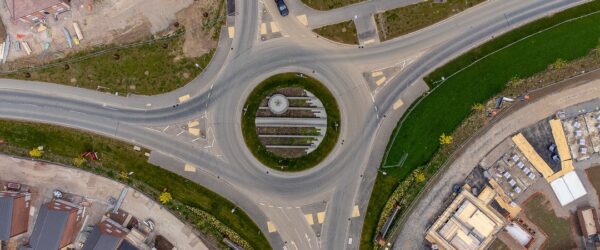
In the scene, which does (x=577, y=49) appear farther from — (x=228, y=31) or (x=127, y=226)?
(x=127, y=226)

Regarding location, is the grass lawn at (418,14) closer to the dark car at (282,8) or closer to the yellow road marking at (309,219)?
the dark car at (282,8)

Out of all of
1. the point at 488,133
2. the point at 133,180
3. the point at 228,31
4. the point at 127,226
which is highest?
the point at 228,31

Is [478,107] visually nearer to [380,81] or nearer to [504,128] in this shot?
[504,128]

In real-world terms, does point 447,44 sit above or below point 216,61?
above

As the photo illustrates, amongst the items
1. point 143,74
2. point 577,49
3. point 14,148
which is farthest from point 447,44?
point 14,148

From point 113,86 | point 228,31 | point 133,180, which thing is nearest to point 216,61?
point 228,31

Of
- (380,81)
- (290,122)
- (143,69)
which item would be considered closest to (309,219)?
(290,122)
